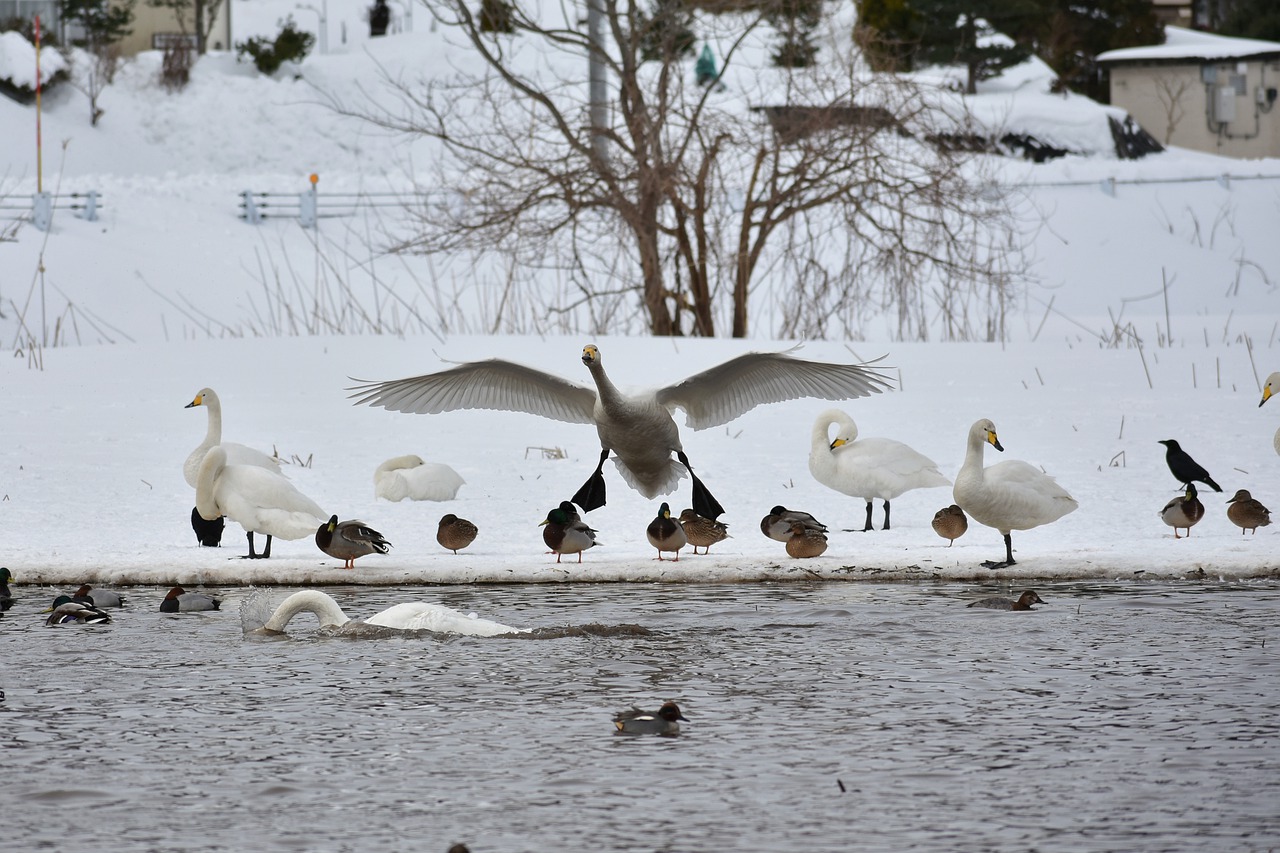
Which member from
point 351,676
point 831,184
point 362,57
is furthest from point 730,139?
point 362,57

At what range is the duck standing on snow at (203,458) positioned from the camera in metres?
9.20

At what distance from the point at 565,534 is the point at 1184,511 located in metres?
3.30

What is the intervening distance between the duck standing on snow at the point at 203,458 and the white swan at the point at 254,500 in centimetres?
28

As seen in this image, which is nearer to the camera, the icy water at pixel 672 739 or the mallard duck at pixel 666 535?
the icy water at pixel 672 739

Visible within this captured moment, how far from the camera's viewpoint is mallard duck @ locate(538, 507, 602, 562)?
846 cm

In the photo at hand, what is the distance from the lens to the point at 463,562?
27.9ft

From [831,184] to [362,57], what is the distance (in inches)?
1602

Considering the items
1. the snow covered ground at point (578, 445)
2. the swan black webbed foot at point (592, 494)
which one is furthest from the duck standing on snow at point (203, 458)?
the swan black webbed foot at point (592, 494)

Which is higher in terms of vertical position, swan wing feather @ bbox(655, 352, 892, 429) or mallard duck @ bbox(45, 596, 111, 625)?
swan wing feather @ bbox(655, 352, 892, 429)

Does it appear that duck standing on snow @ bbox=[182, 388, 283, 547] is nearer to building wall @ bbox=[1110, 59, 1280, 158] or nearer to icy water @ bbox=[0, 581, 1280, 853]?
icy water @ bbox=[0, 581, 1280, 853]

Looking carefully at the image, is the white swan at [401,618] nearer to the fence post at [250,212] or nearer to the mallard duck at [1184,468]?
the mallard duck at [1184,468]

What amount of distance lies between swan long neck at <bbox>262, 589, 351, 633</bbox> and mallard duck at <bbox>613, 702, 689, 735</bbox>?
6.71 feet

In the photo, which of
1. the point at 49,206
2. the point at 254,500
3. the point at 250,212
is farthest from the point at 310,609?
the point at 250,212

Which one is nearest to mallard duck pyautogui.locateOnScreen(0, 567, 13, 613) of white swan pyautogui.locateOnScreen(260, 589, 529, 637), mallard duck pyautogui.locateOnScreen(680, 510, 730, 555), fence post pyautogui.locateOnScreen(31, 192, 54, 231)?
white swan pyautogui.locateOnScreen(260, 589, 529, 637)
